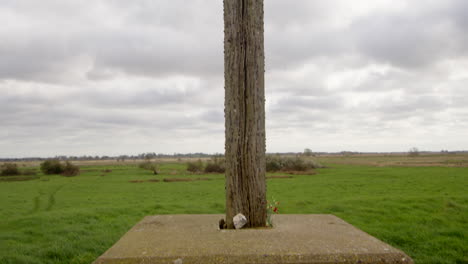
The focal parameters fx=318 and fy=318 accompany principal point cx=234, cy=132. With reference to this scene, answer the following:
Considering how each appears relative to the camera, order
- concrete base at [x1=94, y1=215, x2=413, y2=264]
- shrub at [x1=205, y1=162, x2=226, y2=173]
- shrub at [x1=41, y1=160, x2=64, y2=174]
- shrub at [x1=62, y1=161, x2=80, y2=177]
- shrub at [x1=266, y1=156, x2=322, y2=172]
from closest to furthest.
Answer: concrete base at [x1=94, y1=215, x2=413, y2=264] < shrub at [x1=266, y1=156, x2=322, y2=172] < shrub at [x1=205, y1=162, x2=226, y2=173] < shrub at [x1=62, y1=161, x2=80, y2=177] < shrub at [x1=41, y1=160, x2=64, y2=174]

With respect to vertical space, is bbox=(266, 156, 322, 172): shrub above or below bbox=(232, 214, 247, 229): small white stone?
below

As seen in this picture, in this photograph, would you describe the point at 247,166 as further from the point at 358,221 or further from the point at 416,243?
the point at 358,221

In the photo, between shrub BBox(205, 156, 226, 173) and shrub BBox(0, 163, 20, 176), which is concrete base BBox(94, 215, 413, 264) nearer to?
shrub BBox(205, 156, 226, 173)

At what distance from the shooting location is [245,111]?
11.1 feet

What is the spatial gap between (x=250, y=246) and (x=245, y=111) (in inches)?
55.0

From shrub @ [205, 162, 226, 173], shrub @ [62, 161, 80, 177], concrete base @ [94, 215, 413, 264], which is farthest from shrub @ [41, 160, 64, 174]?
concrete base @ [94, 215, 413, 264]

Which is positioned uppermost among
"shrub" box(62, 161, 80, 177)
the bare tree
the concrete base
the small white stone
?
the bare tree

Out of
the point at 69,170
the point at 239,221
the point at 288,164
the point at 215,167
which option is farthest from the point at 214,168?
the point at 239,221

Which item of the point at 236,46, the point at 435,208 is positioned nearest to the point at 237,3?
the point at 236,46

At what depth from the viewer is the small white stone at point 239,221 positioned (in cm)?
331

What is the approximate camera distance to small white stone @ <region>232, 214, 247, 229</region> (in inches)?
130

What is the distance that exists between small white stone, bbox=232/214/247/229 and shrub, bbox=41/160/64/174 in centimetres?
6055

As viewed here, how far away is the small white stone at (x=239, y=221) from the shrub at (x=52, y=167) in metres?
60.6

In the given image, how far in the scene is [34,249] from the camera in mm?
8273
